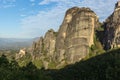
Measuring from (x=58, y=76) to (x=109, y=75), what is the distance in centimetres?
2287

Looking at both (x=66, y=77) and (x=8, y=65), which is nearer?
(x=8, y=65)

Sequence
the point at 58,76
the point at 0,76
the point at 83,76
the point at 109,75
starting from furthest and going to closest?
Result: the point at 58,76, the point at 83,76, the point at 109,75, the point at 0,76

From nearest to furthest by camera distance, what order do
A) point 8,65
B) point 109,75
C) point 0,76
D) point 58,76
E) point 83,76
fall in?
point 0,76
point 8,65
point 109,75
point 83,76
point 58,76

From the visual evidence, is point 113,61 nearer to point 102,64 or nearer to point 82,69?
point 102,64

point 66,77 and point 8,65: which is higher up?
point 8,65

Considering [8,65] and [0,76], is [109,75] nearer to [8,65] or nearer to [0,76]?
[8,65]

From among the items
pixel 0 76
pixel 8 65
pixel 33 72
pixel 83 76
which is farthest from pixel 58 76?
pixel 0 76

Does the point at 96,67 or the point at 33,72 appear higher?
the point at 33,72

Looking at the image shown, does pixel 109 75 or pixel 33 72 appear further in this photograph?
pixel 109 75

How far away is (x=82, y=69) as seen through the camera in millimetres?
117750

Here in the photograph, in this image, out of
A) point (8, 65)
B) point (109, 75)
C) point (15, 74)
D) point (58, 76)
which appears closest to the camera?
point (15, 74)

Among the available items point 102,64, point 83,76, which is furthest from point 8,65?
point 102,64

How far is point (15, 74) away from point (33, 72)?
4834 millimetres

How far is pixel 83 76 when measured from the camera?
11144 centimetres
